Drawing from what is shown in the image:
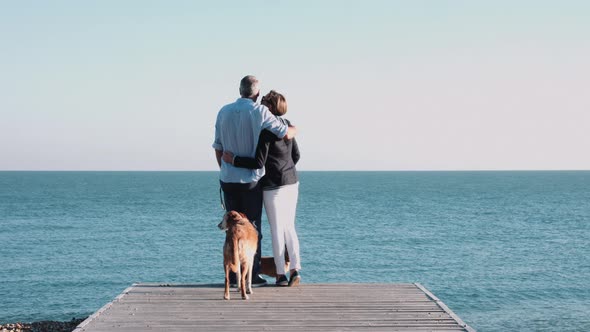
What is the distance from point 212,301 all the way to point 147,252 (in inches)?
1292

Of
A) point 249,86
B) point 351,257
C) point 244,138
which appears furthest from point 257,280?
point 351,257

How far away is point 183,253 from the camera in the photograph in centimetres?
3866

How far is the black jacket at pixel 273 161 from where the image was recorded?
7.77 metres

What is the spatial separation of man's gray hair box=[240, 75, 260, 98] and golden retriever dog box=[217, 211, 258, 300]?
138cm

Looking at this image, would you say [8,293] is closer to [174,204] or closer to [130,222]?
[130,222]

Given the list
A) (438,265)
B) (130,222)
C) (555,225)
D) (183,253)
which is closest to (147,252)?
(183,253)

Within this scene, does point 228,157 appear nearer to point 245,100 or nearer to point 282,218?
→ point 245,100

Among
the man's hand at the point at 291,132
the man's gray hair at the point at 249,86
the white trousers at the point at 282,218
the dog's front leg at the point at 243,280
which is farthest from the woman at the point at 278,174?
the dog's front leg at the point at 243,280

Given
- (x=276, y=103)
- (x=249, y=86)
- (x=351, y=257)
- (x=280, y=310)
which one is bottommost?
(x=351, y=257)

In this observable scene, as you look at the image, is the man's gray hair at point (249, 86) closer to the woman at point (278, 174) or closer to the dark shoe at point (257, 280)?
the woman at point (278, 174)

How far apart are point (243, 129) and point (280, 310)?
2091 millimetres

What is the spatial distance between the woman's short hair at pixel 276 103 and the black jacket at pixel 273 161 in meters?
0.11

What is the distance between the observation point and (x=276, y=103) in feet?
26.1

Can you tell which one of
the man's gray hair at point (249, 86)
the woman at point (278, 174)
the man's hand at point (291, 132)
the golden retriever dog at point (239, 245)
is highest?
the man's gray hair at point (249, 86)
